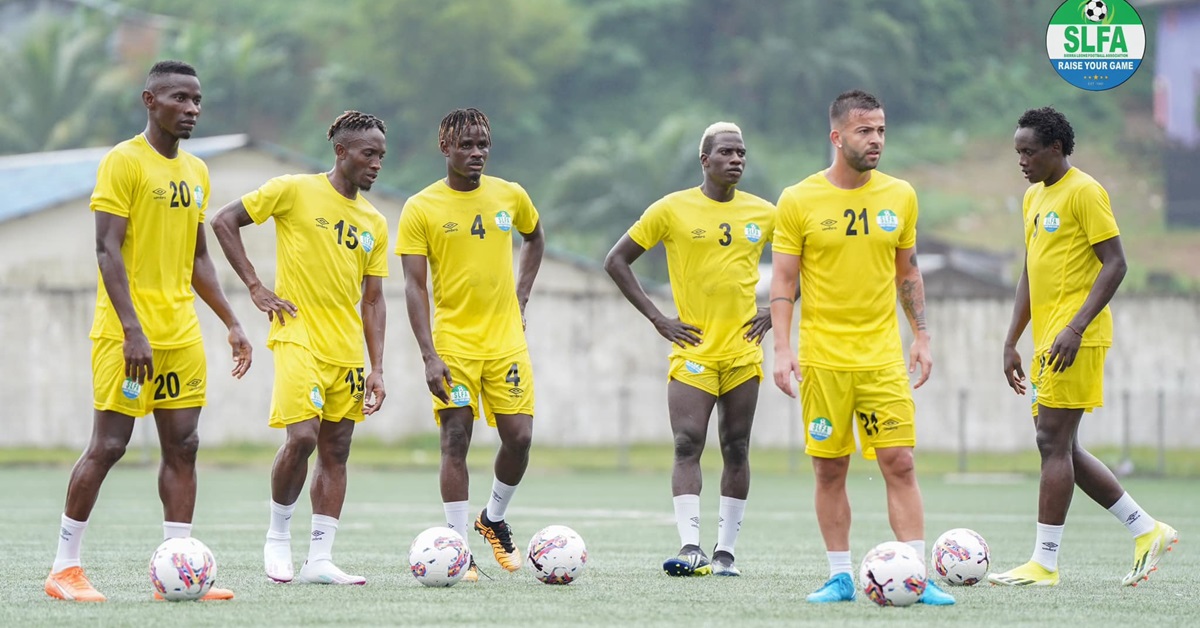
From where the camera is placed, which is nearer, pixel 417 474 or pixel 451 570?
pixel 451 570

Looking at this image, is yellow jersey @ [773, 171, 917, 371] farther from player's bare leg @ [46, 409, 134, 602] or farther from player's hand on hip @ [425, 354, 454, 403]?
player's bare leg @ [46, 409, 134, 602]

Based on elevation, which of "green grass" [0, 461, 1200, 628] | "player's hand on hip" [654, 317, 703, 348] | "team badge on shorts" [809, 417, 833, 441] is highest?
"player's hand on hip" [654, 317, 703, 348]

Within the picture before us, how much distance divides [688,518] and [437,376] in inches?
74.5

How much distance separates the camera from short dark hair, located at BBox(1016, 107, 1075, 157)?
1028 centimetres

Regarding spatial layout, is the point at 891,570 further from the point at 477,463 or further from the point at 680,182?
the point at 680,182

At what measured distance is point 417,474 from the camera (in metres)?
25.8

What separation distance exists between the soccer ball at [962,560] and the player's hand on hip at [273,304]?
4.25 metres

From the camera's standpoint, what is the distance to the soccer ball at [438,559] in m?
9.59

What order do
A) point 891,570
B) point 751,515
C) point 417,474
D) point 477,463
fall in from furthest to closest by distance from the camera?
point 477,463 → point 417,474 → point 751,515 → point 891,570

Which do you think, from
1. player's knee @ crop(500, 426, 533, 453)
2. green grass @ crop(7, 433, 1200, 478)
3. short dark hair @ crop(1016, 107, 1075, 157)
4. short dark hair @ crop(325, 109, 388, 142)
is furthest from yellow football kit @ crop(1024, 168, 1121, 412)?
green grass @ crop(7, 433, 1200, 478)

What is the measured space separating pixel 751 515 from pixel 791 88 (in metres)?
49.0

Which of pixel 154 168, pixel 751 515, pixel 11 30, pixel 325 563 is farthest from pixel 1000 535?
pixel 11 30

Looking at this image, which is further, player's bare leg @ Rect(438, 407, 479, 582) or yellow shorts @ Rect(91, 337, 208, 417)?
player's bare leg @ Rect(438, 407, 479, 582)

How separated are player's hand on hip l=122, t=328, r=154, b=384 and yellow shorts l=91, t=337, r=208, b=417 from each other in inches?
4.6
